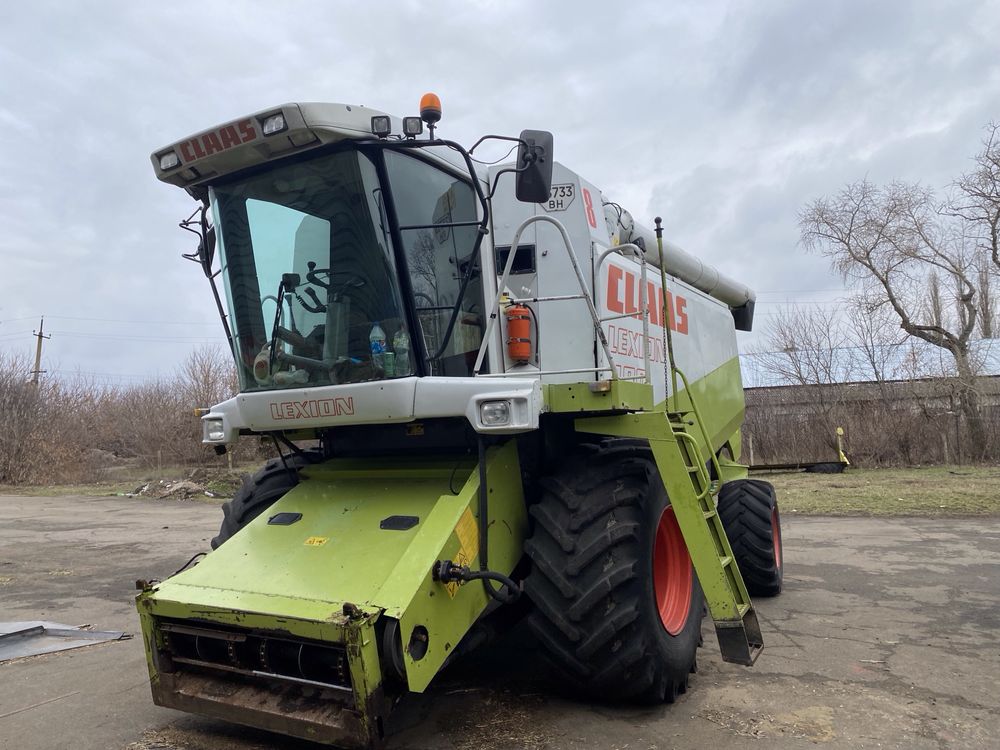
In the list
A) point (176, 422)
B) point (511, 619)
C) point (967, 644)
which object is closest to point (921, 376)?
point (967, 644)

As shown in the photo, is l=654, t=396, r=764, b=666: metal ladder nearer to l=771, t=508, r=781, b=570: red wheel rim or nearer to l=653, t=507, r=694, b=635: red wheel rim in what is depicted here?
l=653, t=507, r=694, b=635: red wheel rim

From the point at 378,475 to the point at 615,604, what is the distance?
146 centimetres

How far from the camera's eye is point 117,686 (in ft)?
13.6

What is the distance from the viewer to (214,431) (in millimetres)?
4312

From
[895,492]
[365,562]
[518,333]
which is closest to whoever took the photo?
[365,562]

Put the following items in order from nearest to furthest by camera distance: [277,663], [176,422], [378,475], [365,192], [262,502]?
[277,663] < [365,192] < [378,475] < [262,502] < [176,422]

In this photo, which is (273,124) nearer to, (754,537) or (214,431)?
(214,431)

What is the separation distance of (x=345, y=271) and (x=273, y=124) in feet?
2.58

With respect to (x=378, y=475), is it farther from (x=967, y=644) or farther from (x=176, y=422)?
(x=176, y=422)

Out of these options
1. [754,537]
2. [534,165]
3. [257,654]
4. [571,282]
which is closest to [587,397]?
[571,282]

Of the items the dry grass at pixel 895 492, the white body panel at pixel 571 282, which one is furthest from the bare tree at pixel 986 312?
the white body panel at pixel 571 282

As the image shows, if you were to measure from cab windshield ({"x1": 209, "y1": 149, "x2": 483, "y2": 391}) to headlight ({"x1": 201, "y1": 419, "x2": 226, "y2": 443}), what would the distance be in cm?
32

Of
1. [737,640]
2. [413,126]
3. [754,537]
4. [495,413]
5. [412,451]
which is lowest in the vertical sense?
[737,640]

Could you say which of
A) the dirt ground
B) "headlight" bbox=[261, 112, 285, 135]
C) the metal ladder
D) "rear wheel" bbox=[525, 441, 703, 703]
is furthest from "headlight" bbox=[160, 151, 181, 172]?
the metal ladder
